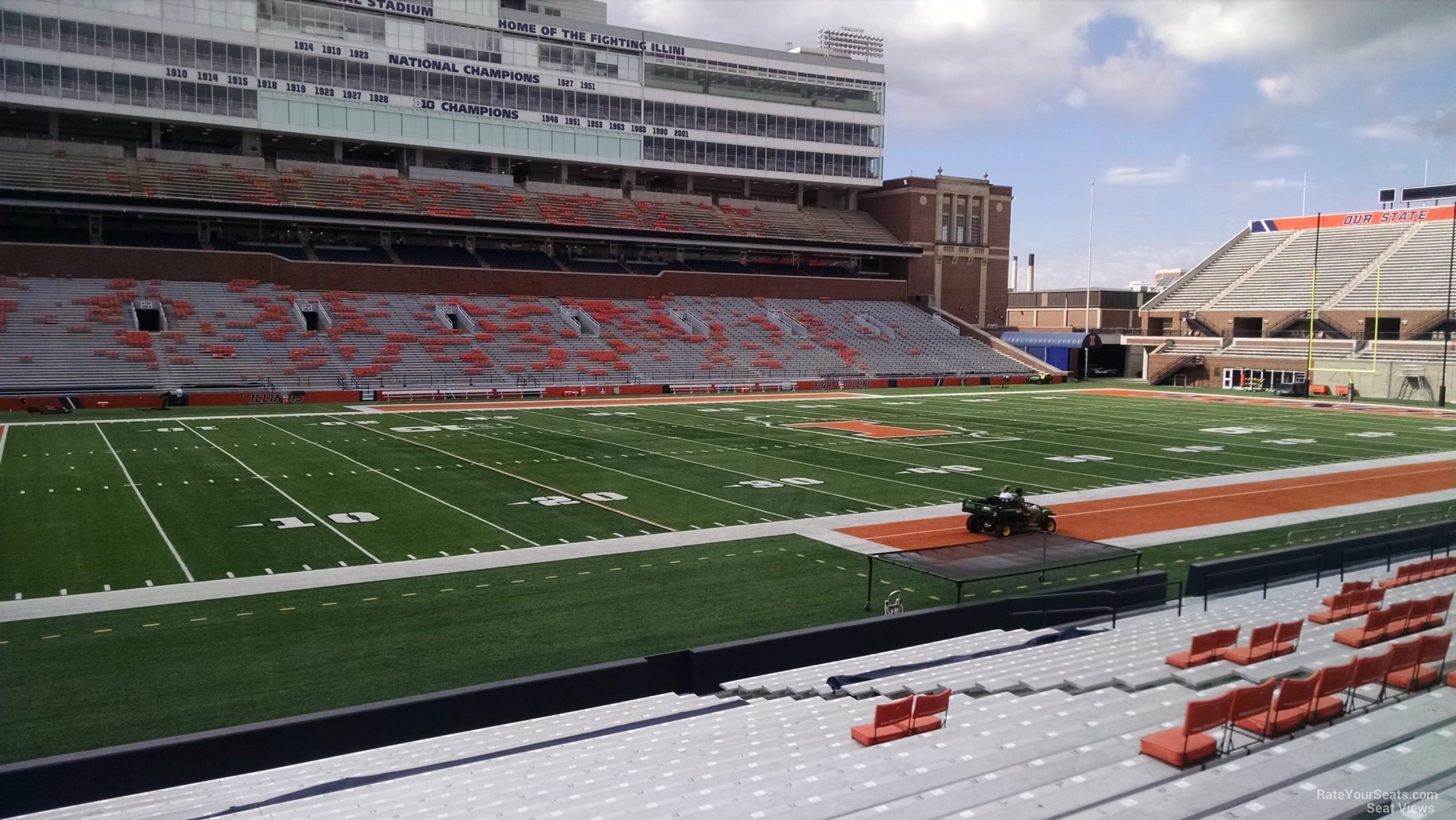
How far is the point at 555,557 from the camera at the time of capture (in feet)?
59.8

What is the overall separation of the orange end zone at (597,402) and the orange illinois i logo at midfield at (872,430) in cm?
1037

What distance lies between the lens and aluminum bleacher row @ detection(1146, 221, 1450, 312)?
65.0m

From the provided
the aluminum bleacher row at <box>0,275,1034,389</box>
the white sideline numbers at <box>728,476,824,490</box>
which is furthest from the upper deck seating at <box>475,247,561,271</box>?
the white sideline numbers at <box>728,476,824,490</box>

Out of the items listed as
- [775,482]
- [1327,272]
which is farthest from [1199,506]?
[1327,272]

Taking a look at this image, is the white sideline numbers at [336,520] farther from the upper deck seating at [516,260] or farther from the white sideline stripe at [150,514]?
the upper deck seating at [516,260]

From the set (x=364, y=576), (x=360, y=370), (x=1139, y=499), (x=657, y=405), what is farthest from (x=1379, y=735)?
(x=360, y=370)

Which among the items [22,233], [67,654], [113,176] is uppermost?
[113,176]

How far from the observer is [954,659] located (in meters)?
12.1

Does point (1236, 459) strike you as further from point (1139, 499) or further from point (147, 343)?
point (147, 343)

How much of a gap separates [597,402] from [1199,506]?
1222 inches

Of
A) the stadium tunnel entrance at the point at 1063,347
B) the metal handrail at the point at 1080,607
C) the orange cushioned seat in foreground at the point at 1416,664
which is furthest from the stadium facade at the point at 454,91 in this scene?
the orange cushioned seat in foreground at the point at 1416,664

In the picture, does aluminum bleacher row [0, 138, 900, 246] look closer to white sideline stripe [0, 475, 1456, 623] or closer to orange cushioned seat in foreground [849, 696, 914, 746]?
white sideline stripe [0, 475, 1456, 623]

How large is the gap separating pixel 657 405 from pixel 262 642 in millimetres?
34225

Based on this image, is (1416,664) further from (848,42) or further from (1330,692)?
(848,42)
